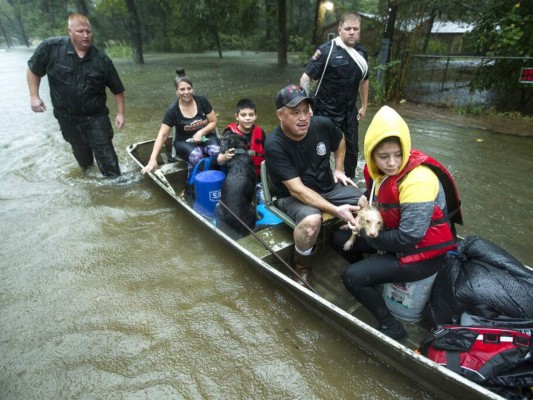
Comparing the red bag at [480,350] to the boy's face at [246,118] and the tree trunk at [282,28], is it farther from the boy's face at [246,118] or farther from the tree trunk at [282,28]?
the tree trunk at [282,28]

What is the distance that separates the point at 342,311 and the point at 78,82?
4.85 metres

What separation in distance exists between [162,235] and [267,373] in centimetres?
256

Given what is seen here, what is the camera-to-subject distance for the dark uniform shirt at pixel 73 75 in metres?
4.71

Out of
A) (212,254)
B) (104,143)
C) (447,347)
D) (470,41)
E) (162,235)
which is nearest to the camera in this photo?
(447,347)

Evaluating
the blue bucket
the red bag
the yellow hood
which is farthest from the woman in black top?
the red bag

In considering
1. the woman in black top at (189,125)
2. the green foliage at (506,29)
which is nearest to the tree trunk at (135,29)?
the green foliage at (506,29)

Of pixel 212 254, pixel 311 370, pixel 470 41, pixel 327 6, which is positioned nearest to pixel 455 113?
pixel 470 41

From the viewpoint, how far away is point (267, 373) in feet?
8.92

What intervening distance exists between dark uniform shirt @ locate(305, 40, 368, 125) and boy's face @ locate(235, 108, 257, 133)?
1093mm

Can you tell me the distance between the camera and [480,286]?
226 cm

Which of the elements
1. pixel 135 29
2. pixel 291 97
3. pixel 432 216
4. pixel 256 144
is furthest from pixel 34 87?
pixel 135 29

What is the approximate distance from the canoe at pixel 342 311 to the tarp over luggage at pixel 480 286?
401mm

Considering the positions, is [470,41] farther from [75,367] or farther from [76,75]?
[75,367]

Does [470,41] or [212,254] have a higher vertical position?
[470,41]
